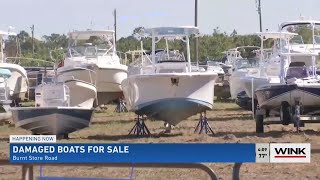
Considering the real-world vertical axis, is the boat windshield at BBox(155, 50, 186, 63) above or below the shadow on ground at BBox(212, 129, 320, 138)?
above

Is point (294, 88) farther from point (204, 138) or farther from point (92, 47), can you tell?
point (92, 47)

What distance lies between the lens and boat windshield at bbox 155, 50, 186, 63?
1767 centimetres

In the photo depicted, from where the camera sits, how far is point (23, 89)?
26.8 meters

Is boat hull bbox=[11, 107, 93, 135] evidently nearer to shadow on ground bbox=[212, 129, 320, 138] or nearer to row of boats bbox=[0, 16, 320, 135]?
row of boats bbox=[0, 16, 320, 135]

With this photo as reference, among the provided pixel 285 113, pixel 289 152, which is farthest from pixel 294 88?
pixel 289 152

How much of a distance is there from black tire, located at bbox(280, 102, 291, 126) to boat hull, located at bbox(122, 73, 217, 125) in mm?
1721

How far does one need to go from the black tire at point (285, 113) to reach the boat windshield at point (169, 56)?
2949 mm

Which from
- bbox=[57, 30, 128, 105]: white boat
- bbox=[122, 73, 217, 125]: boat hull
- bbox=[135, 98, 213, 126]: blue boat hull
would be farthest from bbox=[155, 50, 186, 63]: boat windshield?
bbox=[57, 30, 128, 105]: white boat

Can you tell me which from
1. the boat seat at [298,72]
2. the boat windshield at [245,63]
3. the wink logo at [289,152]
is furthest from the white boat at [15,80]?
the wink logo at [289,152]

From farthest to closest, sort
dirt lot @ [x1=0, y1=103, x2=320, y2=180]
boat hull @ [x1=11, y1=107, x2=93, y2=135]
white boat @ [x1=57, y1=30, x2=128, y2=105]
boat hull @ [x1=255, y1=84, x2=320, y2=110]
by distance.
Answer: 1. white boat @ [x1=57, y1=30, x2=128, y2=105]
2. boat hull @ [x1=255, y1=84, x2=320, y2=110]
3. boat hull @ [x1=11, y1=107, x2=93, y2=135]
4. dirt lot @ [x1=0, y1=103, x2=320, y2=180]

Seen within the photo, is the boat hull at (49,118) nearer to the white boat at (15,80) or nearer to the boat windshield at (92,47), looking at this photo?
the boat windshield at (92,47)

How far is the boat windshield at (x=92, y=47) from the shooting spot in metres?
24.0

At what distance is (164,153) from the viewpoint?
559cm

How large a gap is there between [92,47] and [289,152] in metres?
19.2
